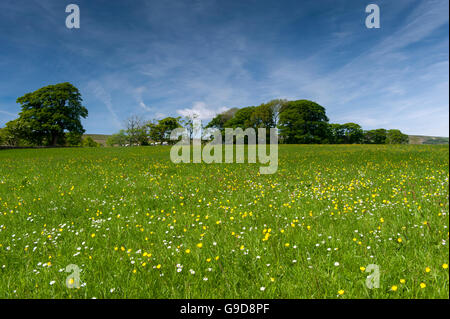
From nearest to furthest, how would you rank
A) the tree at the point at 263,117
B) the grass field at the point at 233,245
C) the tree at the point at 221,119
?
the grass field at the point at 233,245 → the tree at the point at 263,117 → the tree at the point at 221,119

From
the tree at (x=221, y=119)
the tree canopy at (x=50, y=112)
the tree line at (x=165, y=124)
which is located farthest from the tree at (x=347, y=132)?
the tree canopy at (x=50, y=112)

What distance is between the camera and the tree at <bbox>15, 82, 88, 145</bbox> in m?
53.5

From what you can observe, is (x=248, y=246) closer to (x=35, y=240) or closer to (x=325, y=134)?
(x=35, y=240)

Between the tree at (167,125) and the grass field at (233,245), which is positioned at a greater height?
the tree at (167,125)

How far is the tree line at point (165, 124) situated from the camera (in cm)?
5456

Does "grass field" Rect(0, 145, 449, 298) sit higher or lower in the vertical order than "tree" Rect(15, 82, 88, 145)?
lower

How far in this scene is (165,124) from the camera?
90625mm

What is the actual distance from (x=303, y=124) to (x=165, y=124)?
Answer: 5691 centimetres

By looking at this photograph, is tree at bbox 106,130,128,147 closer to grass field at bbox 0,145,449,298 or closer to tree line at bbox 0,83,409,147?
tree line at bbox 0,83,409,147

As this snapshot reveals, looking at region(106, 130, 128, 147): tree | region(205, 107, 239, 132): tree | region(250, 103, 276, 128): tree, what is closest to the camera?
region(250, 103, 276, 128): tree

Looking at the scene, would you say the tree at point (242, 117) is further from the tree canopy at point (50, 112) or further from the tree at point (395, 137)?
the tree at point (395, 137)

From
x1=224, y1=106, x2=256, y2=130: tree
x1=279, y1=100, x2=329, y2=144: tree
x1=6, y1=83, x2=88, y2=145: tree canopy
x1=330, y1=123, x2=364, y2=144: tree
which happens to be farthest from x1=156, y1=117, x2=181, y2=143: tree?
x1=330, y1=123, x2=364, y2=144: tree
